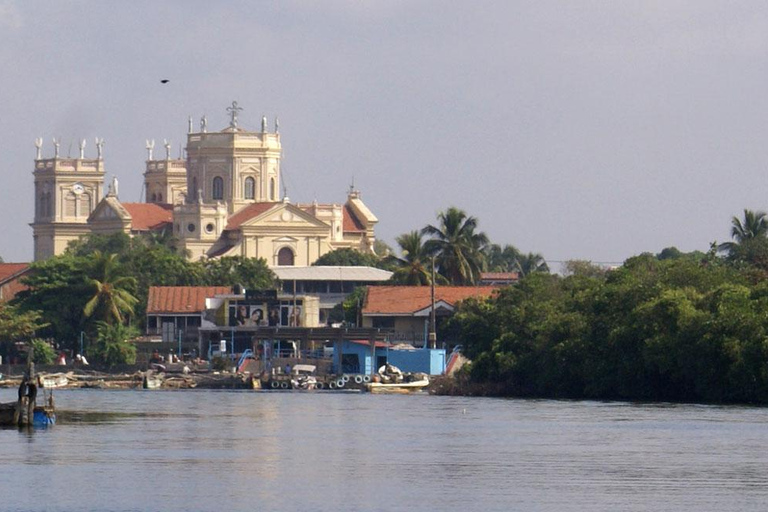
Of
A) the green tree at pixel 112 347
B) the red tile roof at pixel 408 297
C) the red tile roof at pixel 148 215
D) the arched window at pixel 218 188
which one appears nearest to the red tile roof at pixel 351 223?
the arched window at pixel 218 188

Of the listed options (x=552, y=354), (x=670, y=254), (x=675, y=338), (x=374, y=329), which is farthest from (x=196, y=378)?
(x=670, y=254)

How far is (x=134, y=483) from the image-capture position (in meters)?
42.3

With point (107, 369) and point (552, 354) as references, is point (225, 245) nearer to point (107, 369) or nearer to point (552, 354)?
point (107, 369)

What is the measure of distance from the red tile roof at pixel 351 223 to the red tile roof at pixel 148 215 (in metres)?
15.5

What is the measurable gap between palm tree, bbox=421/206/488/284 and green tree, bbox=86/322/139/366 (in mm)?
19385

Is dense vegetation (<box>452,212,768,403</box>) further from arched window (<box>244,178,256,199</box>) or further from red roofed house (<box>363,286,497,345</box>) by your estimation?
arched window (<box>244,178,256,199</box>)

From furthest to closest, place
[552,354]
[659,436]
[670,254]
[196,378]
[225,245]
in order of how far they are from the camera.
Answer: [670,254], [225,245], [196,378], [552,354], [659,436]

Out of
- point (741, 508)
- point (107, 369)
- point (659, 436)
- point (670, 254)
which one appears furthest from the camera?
point (670, 254)

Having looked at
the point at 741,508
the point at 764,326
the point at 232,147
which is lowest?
the point at 741,508

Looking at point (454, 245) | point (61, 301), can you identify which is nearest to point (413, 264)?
point (454, 245)

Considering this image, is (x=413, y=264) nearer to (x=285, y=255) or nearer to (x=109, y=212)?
(x=285, y=255)

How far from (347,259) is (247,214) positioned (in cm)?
1499

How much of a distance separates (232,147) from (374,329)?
75.0 m

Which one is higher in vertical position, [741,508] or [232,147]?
[232,147]
